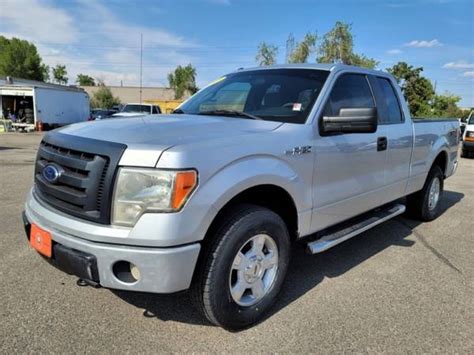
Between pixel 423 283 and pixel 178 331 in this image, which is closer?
pixel 178 331

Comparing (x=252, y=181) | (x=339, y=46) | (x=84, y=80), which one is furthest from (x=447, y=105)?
(x=84, y=80)

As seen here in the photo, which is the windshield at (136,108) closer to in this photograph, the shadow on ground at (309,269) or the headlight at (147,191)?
the shadow on ground at (309,269)

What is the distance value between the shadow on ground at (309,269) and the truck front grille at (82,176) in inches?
37.5

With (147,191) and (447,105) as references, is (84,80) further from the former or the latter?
(147,191)

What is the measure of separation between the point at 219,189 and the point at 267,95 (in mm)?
1601

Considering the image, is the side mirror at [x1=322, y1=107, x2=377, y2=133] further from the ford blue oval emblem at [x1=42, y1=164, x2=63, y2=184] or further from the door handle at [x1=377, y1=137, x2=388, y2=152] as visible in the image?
the ford blue oval emblem at [x1=42, y1=164, x2=63, y2=184]

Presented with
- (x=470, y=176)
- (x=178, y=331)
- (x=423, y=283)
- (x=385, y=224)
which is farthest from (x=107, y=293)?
(x=470, y=176)

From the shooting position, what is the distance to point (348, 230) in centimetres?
392

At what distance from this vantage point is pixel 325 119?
338 cm

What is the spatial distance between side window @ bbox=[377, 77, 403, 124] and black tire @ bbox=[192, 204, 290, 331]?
233 centimetres

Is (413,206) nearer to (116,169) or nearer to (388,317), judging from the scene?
(388,317)

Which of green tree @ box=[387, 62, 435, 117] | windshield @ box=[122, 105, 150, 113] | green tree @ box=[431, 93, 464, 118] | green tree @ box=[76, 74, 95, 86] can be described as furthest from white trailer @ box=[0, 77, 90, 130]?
green tree @ box=[76, 74, 95, 86]

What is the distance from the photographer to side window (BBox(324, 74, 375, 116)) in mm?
3693

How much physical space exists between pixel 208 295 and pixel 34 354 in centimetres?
111
